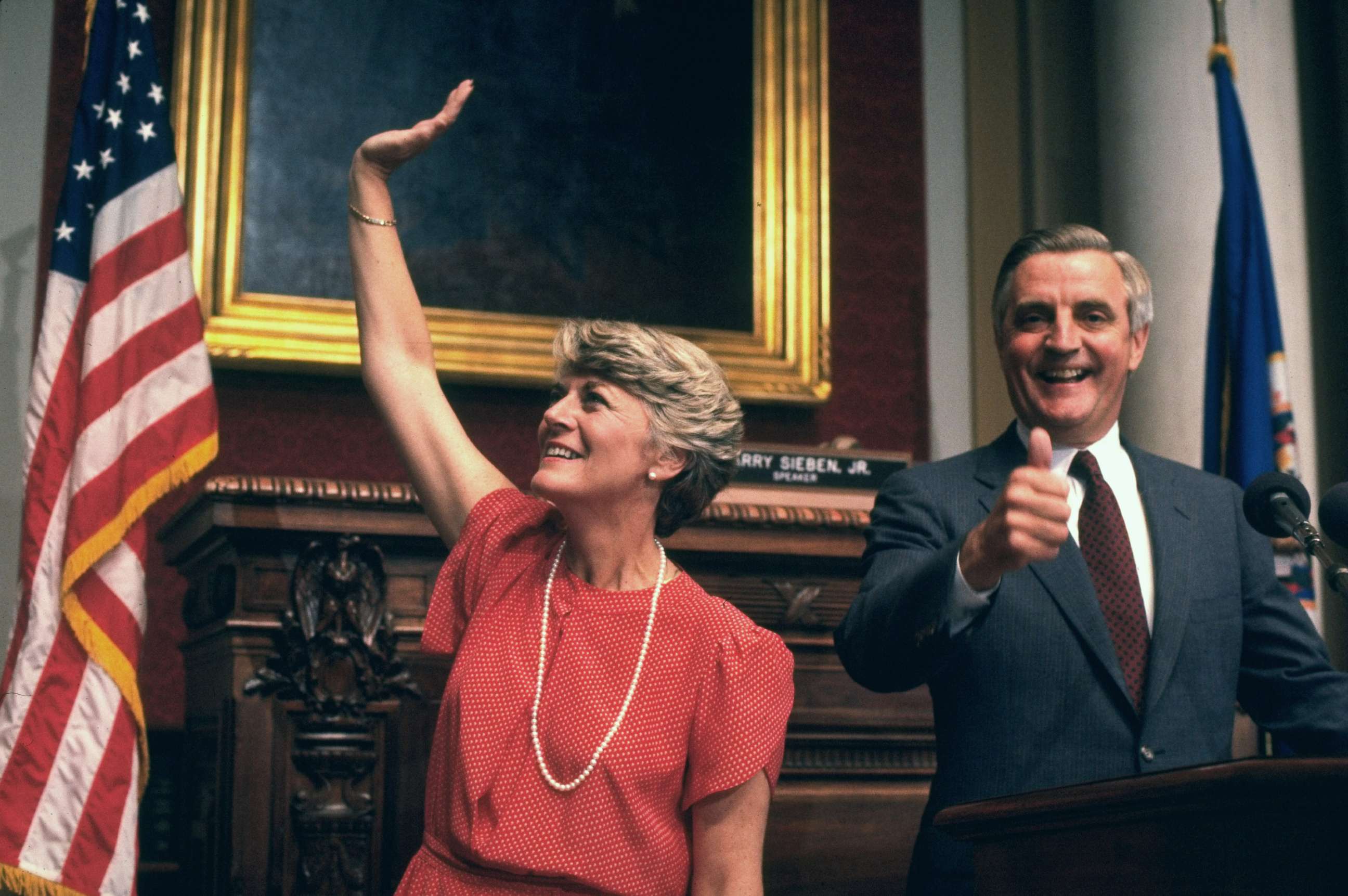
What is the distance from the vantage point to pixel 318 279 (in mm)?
4195

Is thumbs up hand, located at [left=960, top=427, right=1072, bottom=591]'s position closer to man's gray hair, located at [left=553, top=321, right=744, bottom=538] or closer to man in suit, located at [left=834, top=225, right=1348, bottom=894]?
man in suit, located at [left=834, top=225, right=1348, bottom=894]

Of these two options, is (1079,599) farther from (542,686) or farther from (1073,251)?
(542,686)

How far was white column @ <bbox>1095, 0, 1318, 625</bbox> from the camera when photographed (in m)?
4.40

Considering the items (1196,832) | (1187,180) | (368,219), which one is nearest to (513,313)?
(368,219)

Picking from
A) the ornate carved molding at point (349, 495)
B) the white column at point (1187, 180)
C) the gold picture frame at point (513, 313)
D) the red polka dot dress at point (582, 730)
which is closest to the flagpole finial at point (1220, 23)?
the white column at point (1187, 180)

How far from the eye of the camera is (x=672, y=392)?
2.32 meters

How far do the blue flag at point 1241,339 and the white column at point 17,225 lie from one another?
10.1 ft

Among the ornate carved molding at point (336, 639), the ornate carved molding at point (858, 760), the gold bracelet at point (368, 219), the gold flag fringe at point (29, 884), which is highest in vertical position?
the gold bracelet at point (368, 219)

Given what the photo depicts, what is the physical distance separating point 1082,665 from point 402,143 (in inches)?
51.5

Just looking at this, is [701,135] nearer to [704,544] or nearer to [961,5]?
[961,5]

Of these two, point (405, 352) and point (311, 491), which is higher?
point (405, 352)

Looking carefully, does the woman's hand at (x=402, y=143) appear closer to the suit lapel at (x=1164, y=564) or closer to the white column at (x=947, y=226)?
the suit lapel at (x=1164, y=564)

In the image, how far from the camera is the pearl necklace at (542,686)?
211 centimetres

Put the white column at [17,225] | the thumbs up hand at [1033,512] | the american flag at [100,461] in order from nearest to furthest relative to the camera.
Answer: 1. the thumbs up hand at [1033,512]
2. the american flag at [100,461]
3. the white column at [17,225]
